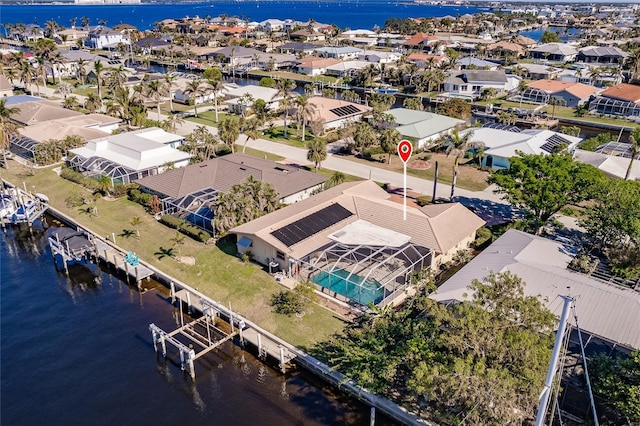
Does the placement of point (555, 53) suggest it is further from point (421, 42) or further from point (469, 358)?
point (469, 358)

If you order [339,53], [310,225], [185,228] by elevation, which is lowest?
[185,228]

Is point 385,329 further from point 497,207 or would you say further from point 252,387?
point 497,207

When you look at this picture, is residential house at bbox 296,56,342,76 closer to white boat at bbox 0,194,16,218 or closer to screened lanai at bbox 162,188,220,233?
screened lanai at bbox 162,188,220,233

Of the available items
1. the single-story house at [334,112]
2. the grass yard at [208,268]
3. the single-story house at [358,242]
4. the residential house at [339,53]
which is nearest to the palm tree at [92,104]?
the grass yard at [208,268]

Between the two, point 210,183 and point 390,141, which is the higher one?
point 390,141

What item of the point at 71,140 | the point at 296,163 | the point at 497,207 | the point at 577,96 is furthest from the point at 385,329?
the point at 577,96

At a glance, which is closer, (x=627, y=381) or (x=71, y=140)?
(x=627, y=381)

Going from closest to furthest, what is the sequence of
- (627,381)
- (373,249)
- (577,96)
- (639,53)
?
(627,381) < (373,249) < (577,96) < (639,53)

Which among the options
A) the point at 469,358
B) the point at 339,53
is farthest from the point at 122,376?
the point at 339,53
